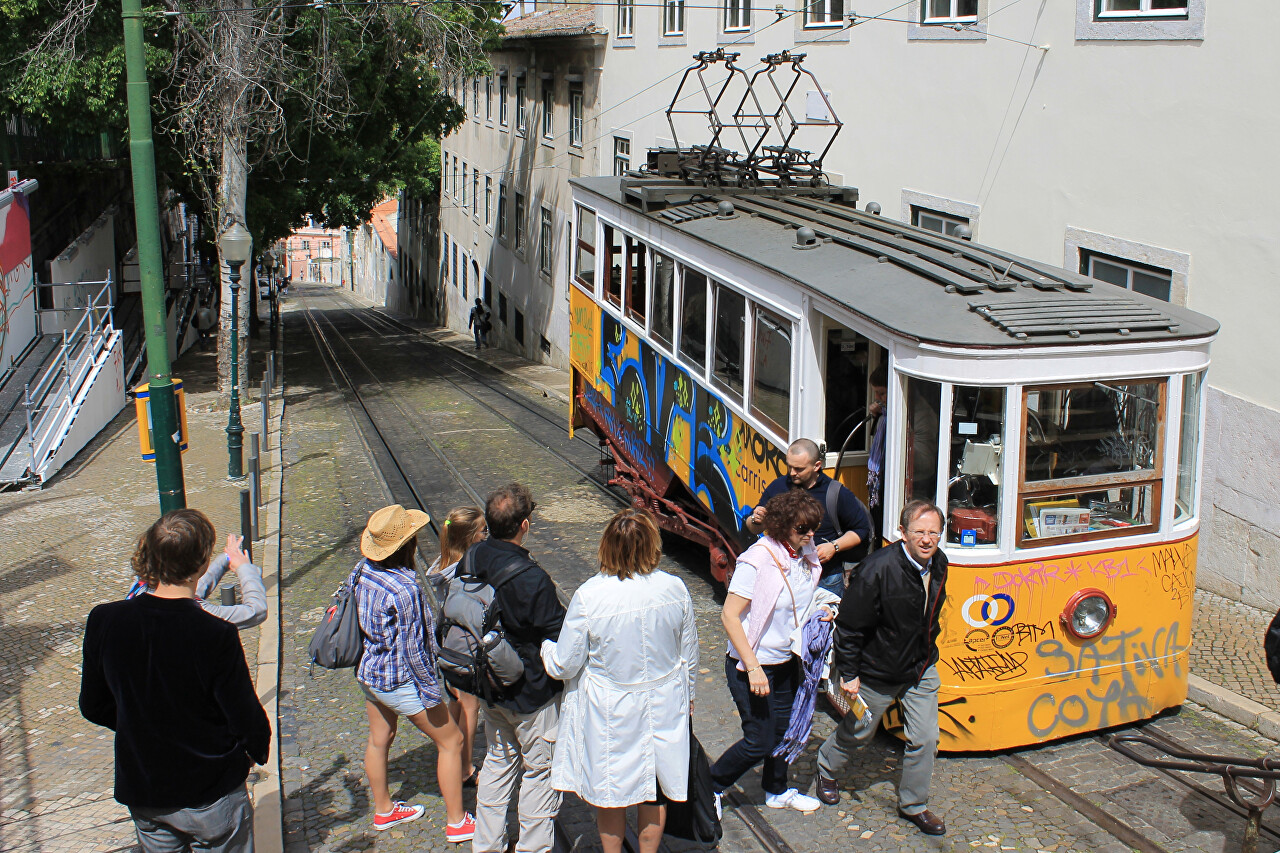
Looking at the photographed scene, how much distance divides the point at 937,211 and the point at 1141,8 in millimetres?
3087

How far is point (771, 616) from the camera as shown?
16.6 ft

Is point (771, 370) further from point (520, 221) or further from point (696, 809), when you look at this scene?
point (520, 221)

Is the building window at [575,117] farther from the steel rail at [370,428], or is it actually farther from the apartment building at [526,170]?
the steel rail at [370,428]

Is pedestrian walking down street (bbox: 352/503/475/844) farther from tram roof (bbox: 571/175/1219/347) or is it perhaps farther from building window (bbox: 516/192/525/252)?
building window (bbox: 516/192/525/252)

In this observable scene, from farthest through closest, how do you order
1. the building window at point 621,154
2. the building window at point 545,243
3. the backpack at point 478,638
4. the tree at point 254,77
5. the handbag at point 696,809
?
the building window at point 545,243
the building window at point 621,154
the tree at point 254,77
the handbag at point 696,809
the backpack at point 478,638

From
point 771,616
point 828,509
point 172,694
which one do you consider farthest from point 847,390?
point 172,694

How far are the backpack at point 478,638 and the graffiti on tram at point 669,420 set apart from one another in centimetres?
292

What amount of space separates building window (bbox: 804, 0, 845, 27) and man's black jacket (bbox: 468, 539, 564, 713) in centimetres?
1137

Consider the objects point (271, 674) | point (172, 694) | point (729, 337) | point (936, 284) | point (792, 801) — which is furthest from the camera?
point (729, 337)

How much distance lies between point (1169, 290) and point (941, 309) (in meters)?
4.43

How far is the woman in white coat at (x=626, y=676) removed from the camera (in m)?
4.27

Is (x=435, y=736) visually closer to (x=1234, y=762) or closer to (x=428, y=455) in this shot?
(x=1234, y=762)

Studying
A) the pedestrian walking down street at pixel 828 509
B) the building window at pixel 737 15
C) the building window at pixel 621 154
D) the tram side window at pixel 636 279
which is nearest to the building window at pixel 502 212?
the building window at pixel 621 154

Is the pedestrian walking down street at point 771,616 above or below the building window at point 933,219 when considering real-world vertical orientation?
below
